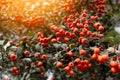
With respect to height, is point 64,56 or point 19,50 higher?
point 19,50

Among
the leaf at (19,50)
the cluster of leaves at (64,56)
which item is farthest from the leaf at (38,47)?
the leaf at (19,50)

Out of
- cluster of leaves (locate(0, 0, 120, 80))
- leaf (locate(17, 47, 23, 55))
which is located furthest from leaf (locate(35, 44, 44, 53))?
leaf (locate(17, 47, 23, 55))

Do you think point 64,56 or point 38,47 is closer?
point 64,56

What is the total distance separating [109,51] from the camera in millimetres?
2312

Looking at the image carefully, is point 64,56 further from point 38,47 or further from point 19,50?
point 19,50

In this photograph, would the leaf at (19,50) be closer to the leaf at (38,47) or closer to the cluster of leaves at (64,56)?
the cluster of leaves at (64,56)

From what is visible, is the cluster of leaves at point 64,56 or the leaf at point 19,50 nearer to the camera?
the cluster of leaves at point 64,56

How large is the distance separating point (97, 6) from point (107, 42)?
3.41 ft

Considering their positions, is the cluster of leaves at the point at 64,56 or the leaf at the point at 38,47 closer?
the cluster of leaves at the point at 64,56

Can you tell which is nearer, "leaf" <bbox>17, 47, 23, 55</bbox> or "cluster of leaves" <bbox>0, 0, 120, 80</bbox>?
"cluster of leaves" <bbox>0, 0, 120, 80</bbox>

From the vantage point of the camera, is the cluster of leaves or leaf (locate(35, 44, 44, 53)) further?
leaf (locate(35, 44, 44, 53))

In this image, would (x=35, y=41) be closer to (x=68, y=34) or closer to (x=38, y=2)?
(x=68, y=34)

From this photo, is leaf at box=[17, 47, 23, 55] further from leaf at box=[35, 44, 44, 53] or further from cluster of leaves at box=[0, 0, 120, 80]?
leaf at box=[35, 44, 44, 53]

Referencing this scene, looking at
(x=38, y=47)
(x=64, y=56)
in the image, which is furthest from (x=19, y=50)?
(x=64, y=56)
